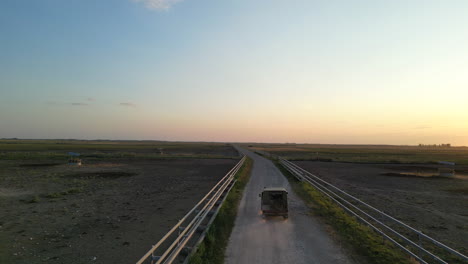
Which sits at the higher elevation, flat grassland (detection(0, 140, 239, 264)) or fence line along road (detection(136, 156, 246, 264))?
fence line along road (detection(136, 156, 246, 264))

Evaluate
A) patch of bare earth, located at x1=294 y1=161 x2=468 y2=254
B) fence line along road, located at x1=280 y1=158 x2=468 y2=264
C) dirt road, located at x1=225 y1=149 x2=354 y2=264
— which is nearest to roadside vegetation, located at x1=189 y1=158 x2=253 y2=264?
dirt road, located at x1=225 y1=149 x2=354 y2=264

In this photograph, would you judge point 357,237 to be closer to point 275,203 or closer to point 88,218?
point 275,203

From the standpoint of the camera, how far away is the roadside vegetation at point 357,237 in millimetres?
10148

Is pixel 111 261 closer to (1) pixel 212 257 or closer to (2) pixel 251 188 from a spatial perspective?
(1) pixel 212 257

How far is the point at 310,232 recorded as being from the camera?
507 inches

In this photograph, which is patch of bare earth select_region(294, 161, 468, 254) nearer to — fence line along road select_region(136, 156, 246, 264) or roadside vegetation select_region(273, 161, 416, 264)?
roadside vegetation select_region(273, 161, 416, 264)

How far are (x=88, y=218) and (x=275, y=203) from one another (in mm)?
10944

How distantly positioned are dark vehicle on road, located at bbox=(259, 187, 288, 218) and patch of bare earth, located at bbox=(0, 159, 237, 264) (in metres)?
5.13

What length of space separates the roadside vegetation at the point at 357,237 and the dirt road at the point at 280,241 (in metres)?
0.73

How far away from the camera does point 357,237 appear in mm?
12227

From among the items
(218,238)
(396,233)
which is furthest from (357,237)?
(218,238)

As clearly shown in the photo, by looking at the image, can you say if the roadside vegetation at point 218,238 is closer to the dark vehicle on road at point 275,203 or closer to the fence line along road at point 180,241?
the fence line along road at point 180,241

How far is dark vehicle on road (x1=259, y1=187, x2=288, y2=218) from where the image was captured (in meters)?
15.0

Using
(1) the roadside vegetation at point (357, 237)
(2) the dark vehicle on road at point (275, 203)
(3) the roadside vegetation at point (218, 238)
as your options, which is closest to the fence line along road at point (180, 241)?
(3) the roadside vegetation at point (218, 238)
